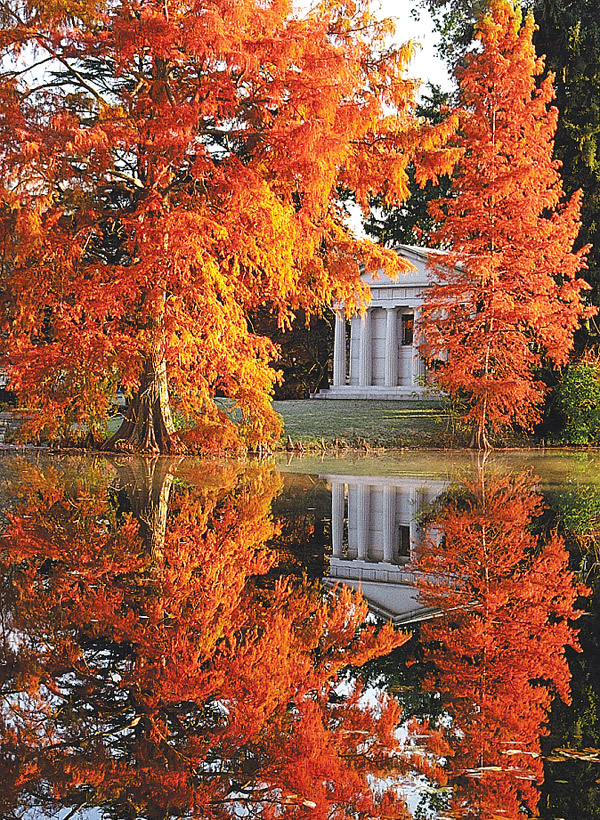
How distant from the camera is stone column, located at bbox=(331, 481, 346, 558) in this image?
1048 centimetres

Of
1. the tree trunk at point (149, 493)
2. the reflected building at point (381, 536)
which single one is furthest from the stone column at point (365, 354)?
the reflected building at point (381, 536)

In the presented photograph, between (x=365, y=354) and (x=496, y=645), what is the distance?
107ft

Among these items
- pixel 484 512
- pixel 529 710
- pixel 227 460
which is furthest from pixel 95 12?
pixel 529 710

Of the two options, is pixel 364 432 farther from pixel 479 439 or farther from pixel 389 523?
pixel 389 523

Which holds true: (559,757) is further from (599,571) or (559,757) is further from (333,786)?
(599,571)

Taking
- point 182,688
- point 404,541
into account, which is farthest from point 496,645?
point 404,541

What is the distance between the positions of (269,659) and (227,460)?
47.2 ft

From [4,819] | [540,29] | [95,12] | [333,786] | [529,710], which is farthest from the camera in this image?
[540,29]

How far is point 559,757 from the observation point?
14.7 ft

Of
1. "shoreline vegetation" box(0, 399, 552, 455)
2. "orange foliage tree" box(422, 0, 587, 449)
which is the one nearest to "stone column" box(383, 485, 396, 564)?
"shoreline vegetation" box(0, 399, 552, 455)

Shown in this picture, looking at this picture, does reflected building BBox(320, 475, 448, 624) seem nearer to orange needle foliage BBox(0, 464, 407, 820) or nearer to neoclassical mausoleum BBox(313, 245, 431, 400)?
orange needle foliage BBox(0, 464, 407, 820)

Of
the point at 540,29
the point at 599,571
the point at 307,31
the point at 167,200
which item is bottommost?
the point at 599,571

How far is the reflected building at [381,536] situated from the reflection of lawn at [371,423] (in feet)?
23.2

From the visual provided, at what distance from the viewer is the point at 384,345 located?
1526 inches
